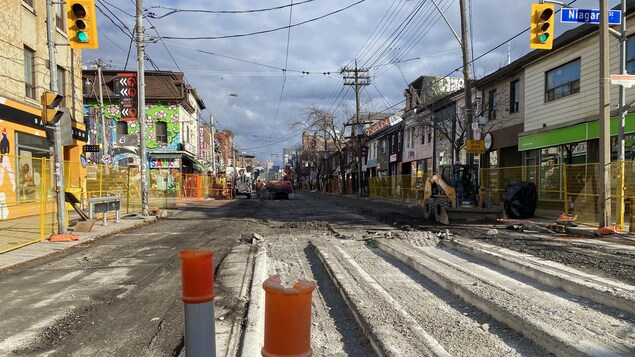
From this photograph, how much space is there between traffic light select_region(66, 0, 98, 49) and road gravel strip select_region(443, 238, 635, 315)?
31.0 ft

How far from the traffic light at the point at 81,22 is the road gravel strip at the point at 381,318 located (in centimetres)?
747

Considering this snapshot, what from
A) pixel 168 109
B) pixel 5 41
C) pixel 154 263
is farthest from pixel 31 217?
pixel 168 109

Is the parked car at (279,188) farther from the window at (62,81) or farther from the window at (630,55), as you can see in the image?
the window at (630,55)

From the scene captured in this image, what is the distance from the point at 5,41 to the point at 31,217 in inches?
312

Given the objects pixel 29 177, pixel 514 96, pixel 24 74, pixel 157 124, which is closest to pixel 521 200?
pixel 514 96

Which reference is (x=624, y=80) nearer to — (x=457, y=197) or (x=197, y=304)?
(x=457, y=197)

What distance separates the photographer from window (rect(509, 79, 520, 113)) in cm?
2197

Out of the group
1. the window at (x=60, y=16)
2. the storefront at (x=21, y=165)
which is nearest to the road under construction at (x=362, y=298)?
the storefront at (x=21, y=165)

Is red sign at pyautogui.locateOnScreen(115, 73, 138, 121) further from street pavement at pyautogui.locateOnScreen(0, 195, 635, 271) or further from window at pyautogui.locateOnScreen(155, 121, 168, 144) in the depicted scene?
window at pyautogui.locateOnScreen(155, 121, 168, 144)

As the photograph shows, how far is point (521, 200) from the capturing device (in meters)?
15.8

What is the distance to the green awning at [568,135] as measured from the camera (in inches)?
592

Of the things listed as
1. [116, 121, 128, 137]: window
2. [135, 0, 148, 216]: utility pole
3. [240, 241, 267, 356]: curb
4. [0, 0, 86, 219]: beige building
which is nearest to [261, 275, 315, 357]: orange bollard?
[240, 241, 267, 356]: curb

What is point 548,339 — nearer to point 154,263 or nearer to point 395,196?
point 154,263

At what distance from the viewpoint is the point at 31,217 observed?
416 inches
